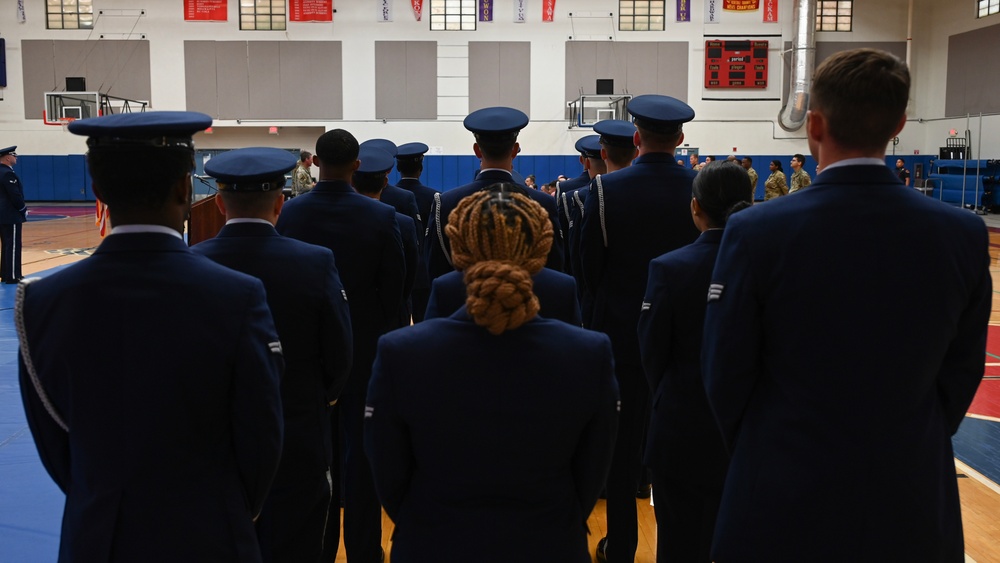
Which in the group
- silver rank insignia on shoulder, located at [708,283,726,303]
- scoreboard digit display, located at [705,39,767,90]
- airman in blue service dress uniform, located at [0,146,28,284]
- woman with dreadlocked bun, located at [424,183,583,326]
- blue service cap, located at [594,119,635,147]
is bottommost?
airman in blue service dress uniform, located at [0,146,28,284]

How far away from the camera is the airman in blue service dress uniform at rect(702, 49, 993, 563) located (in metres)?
1.73

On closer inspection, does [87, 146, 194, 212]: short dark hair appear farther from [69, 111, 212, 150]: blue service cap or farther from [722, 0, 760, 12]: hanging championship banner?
[722, 0, 760, 12]: hanging championship banner

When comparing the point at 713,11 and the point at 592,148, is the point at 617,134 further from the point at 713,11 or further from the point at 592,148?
the point at 713,11

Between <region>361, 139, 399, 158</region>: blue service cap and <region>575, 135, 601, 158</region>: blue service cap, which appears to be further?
<region>575, 135, 601, 158</region>: blue service cap

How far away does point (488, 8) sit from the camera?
24188 millimetres

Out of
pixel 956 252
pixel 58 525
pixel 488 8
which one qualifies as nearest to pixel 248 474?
pixel 956 252

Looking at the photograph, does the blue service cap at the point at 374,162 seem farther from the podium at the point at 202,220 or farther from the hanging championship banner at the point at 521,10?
the hanging championship banner at the point at 521,10

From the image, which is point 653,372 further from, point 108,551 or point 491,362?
point 108,551

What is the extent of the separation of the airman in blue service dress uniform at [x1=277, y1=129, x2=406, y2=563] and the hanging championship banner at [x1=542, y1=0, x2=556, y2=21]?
21689 millimetres

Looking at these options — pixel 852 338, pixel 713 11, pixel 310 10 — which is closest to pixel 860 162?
pixel 852 338

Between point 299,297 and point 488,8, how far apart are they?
22875 millimetres

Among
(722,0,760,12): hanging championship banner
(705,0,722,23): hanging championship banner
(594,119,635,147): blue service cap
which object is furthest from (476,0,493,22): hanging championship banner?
(594,119,635,147): blue service cap

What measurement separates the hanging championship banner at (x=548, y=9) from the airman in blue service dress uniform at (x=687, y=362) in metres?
22.5

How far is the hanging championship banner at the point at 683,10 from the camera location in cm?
2428
